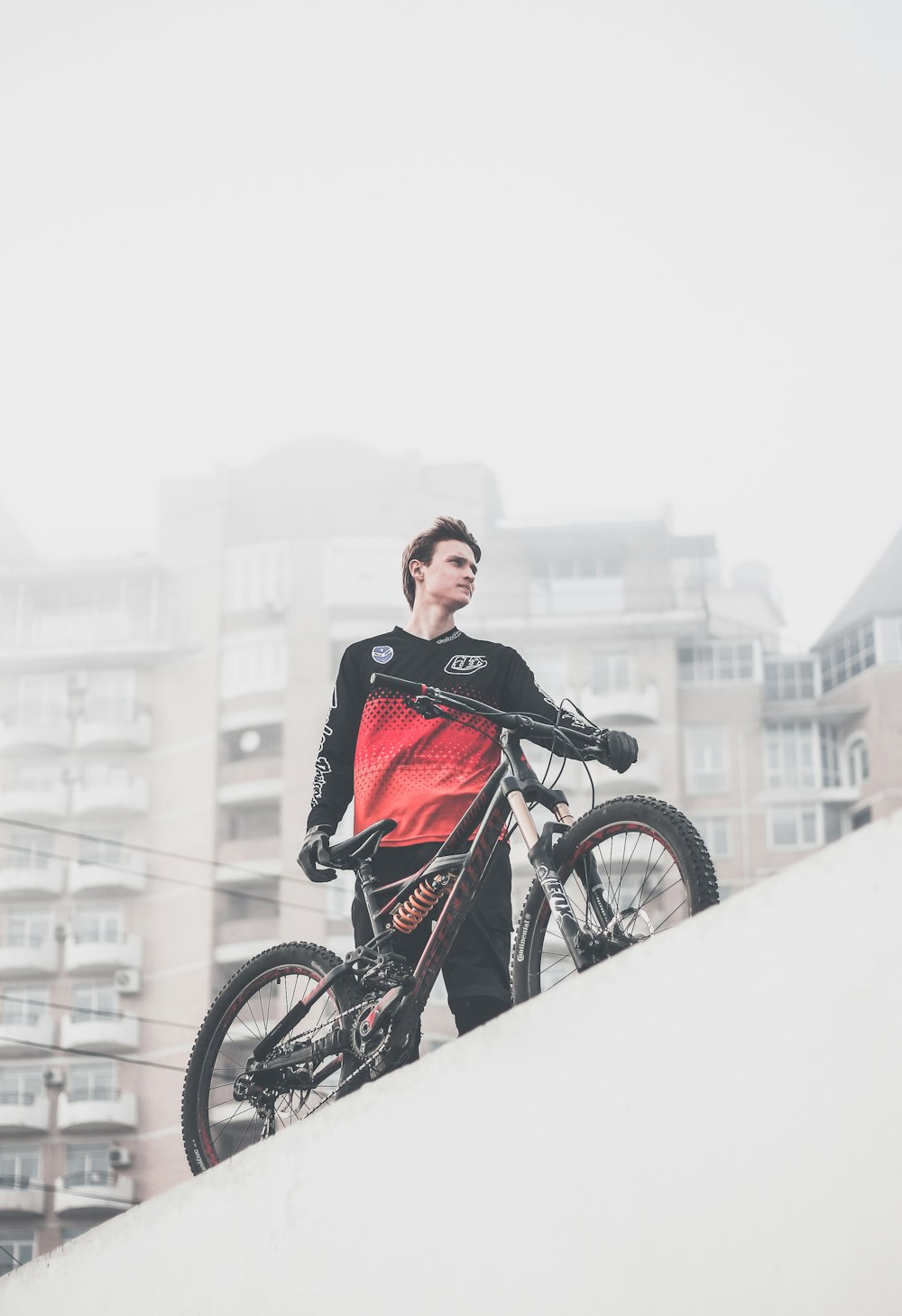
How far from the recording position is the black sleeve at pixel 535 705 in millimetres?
2939

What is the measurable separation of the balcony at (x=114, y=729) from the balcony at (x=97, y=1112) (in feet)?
31.1

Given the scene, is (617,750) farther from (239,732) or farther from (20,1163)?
(20,1163)

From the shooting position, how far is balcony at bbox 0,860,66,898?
143 feet

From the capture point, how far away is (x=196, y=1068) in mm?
3465

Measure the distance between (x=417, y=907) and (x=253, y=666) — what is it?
41.9m

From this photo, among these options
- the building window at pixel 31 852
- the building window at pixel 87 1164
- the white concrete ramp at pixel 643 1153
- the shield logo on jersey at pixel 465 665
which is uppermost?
the building window at pixel 31 852

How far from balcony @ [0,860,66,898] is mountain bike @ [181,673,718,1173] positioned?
41.6 m

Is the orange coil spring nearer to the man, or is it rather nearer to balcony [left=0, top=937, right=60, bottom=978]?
the man

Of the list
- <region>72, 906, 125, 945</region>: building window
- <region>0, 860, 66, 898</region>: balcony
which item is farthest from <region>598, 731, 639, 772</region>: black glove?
<region>0, 860, 66, 898</region>: balcony

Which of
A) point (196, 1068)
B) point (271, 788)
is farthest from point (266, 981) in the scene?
point (271, 788)

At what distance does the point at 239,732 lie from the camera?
43.3 metres

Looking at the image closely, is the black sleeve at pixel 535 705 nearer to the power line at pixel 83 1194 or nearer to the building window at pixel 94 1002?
the power line at pixel 83 1194

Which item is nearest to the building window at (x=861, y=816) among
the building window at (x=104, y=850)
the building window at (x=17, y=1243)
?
the building window at (x=104, y=850)

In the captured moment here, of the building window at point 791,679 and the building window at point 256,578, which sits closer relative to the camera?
the building window at point 791,679
